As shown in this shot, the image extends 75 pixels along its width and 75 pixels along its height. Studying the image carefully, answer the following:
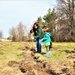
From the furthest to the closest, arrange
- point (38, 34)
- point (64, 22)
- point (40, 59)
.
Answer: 1. point (64, 22)
2. point (38, 34)
3. point (40, 59)

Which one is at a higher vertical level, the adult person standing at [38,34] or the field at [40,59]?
the adult person standing at [38,34]

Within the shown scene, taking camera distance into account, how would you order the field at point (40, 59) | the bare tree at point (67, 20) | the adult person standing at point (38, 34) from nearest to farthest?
1. the field at point (40, 59)
2. the adult person standing at point (38, 34)
3. the bare tree at point (67, 20)

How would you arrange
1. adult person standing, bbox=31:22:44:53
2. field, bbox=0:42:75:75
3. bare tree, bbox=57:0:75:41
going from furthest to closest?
bare tree, bbox=57:0:75:41, adult person standing, bbox=31:22:44:53, field, bbox=0:42:75:75

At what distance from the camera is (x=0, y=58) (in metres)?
14.4

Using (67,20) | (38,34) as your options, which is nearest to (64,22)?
(67,20)

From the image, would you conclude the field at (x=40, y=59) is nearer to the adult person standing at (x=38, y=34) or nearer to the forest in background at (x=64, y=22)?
the adult person standing at (x=38, y=34)

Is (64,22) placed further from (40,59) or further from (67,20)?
(40,59)

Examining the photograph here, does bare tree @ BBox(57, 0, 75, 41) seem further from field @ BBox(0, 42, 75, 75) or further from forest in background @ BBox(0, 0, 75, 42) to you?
field @ BBox(0, 42, 75, 75)

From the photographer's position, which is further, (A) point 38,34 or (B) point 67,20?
(B) point 67,20

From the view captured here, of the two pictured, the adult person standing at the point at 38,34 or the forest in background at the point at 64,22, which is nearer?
the adult person standing at the point at 38,34

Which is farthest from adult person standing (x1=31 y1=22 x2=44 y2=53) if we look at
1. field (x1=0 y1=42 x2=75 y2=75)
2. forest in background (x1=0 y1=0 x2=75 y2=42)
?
forest in background (x1=0 y1=0 x2=75 y2=42)

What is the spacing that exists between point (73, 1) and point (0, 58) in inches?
1322

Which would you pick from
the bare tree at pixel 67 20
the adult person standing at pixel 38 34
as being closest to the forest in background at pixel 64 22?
the bare tree at pixel 67 20

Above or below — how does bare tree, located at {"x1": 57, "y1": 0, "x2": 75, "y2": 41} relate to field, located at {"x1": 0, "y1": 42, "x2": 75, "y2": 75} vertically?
above
